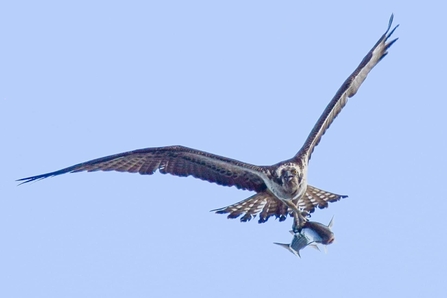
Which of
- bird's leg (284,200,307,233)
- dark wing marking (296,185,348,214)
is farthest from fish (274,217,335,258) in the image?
dark wing marking (296,185,348,214)

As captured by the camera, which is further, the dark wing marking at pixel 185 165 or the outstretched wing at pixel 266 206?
the outstretched wing at pixel 266 206

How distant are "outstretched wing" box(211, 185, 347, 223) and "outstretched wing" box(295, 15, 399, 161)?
0.97m

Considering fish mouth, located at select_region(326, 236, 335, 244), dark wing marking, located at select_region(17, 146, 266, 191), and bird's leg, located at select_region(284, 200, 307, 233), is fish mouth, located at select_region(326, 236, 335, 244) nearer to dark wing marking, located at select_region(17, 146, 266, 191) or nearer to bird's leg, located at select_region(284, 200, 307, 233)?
bird's leg, located at select_region(284, 200, 307, 233)

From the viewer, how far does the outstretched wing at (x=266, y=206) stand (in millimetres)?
22391

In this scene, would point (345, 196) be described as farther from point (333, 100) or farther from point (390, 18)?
point (390, 18)

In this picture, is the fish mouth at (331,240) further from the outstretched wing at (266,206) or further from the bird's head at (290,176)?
the outstretched wing at (266,206)

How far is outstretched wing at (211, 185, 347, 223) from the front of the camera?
882 inches

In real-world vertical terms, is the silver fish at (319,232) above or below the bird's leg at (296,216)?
below

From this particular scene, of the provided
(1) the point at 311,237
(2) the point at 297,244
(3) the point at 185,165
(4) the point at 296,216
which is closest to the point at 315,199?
(4) the point at 296,216

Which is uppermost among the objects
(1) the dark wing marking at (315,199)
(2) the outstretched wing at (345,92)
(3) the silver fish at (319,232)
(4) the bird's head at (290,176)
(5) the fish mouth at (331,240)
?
(2) the outstretched wing at (345,92)

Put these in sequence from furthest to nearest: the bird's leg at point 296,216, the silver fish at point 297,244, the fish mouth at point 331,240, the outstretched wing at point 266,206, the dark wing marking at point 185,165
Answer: the outstretched wing at point 266,206
the bird's leg at point 296,216
the dark wing marking at point 185,165
the silver fish at point 297,244
the fish mouth at point 331,240

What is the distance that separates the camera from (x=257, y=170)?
21875 mm

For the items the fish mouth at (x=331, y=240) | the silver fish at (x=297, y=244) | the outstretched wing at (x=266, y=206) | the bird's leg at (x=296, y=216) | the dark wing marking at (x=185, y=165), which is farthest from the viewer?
the outstretched wing at (x=266, y=206)

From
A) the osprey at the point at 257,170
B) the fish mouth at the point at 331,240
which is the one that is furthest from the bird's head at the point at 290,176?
the fish mouth at the point at 331,240
